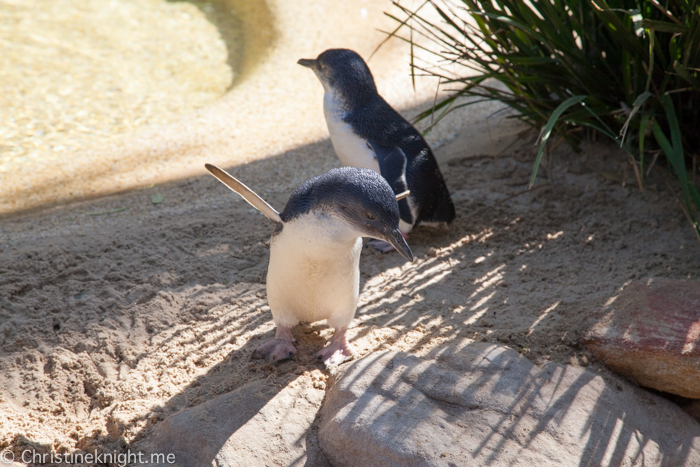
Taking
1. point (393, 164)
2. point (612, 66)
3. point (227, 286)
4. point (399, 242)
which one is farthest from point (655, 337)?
point (227, 286)

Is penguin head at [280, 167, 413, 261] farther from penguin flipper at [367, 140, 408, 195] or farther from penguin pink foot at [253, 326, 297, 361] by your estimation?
penguin flipper at [367, 140, 408, 195]

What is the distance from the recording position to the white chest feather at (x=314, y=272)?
6.48ft

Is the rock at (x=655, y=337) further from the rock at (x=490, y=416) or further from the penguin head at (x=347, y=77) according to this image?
the penguin head at (x=347, y=77)

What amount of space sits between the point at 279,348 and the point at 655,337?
1432 mm

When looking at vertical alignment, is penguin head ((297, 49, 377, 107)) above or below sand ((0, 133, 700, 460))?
above

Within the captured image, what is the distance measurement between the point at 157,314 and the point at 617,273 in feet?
7.09

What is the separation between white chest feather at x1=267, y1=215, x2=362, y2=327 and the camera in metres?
1.97

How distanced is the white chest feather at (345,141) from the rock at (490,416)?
4.68 ft

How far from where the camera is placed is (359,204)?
189 cm

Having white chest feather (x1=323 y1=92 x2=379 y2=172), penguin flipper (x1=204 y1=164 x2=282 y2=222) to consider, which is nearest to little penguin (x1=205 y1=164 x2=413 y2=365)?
penguin flipper (x1=204 y1=164 x2=282 y2=222)

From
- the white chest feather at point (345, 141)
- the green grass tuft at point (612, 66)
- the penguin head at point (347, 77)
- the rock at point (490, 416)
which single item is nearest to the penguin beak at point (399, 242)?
the rock at point (490, 416)

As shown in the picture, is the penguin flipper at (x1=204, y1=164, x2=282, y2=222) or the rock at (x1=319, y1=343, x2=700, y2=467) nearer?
the rock at (x1=319, y1=343, x2=700, y2=467)

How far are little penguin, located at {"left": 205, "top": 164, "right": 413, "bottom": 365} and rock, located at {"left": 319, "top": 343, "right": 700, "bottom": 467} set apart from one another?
258mm

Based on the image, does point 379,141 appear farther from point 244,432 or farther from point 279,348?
point 244,432
